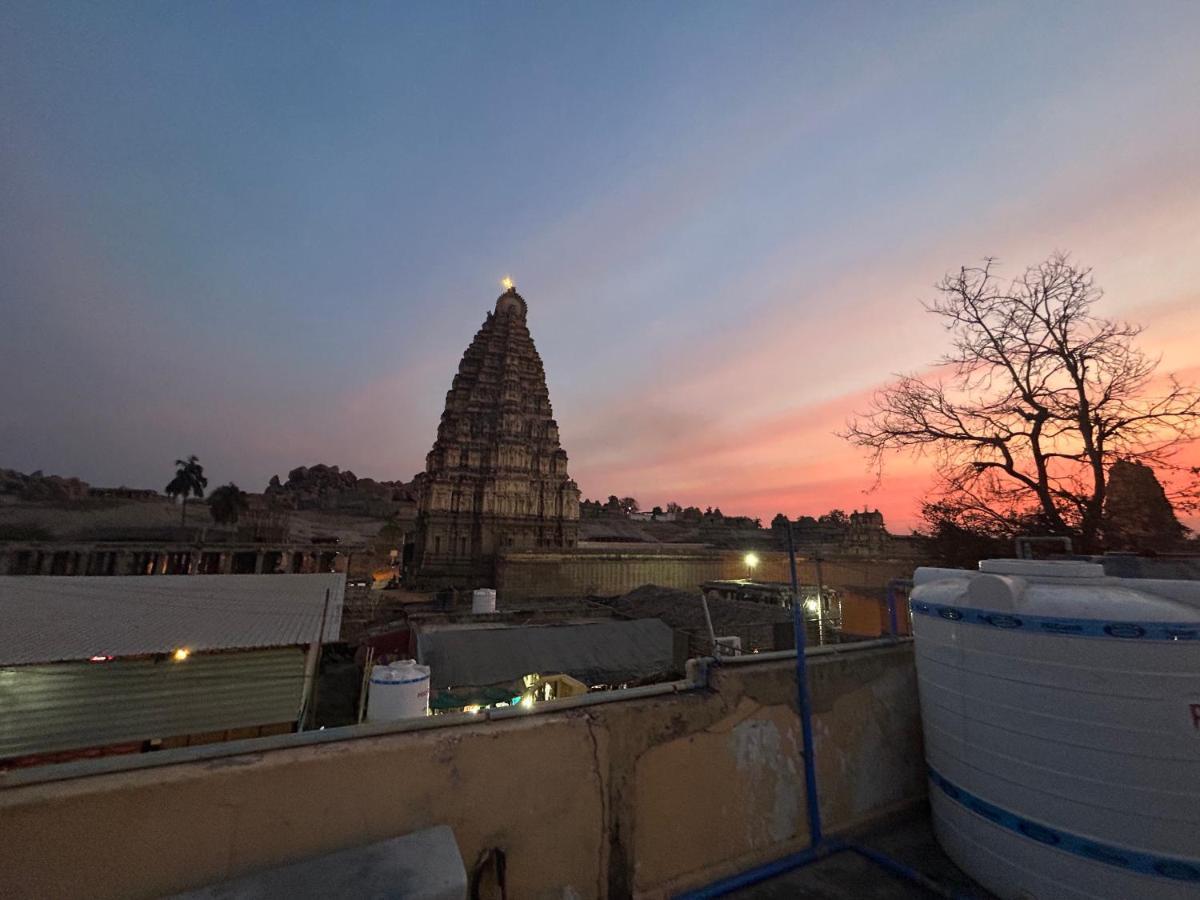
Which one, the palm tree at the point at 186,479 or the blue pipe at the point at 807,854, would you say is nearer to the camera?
the blue pipe at the point at 807,854

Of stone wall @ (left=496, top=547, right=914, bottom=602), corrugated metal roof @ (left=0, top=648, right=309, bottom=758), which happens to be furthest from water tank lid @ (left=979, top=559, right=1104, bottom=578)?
stone wall @ (left=496, top=547, right=914, bottom=602)

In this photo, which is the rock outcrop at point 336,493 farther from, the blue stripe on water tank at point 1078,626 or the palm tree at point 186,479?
the blue stripe on water tank at point 1078,626

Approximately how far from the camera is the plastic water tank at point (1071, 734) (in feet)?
10.1

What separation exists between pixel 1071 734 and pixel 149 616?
17.2 meters

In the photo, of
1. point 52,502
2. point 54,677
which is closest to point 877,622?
point 54,677

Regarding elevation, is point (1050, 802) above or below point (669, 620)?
above

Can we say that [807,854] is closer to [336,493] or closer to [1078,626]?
[1078,626]

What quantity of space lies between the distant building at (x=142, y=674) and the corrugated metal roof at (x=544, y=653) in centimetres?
468

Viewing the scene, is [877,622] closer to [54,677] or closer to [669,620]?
[669,620]

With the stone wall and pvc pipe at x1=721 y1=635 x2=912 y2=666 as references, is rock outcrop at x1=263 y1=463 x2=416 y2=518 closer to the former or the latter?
the stone wall

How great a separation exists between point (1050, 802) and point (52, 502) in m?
89.0

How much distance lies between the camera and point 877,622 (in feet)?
63.0

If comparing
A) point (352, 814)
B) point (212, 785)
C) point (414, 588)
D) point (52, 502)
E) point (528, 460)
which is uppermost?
point (528, 460)

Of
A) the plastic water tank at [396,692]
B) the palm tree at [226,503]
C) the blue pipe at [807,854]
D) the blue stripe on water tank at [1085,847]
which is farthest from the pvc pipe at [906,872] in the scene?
the palm tree at [226,503]
